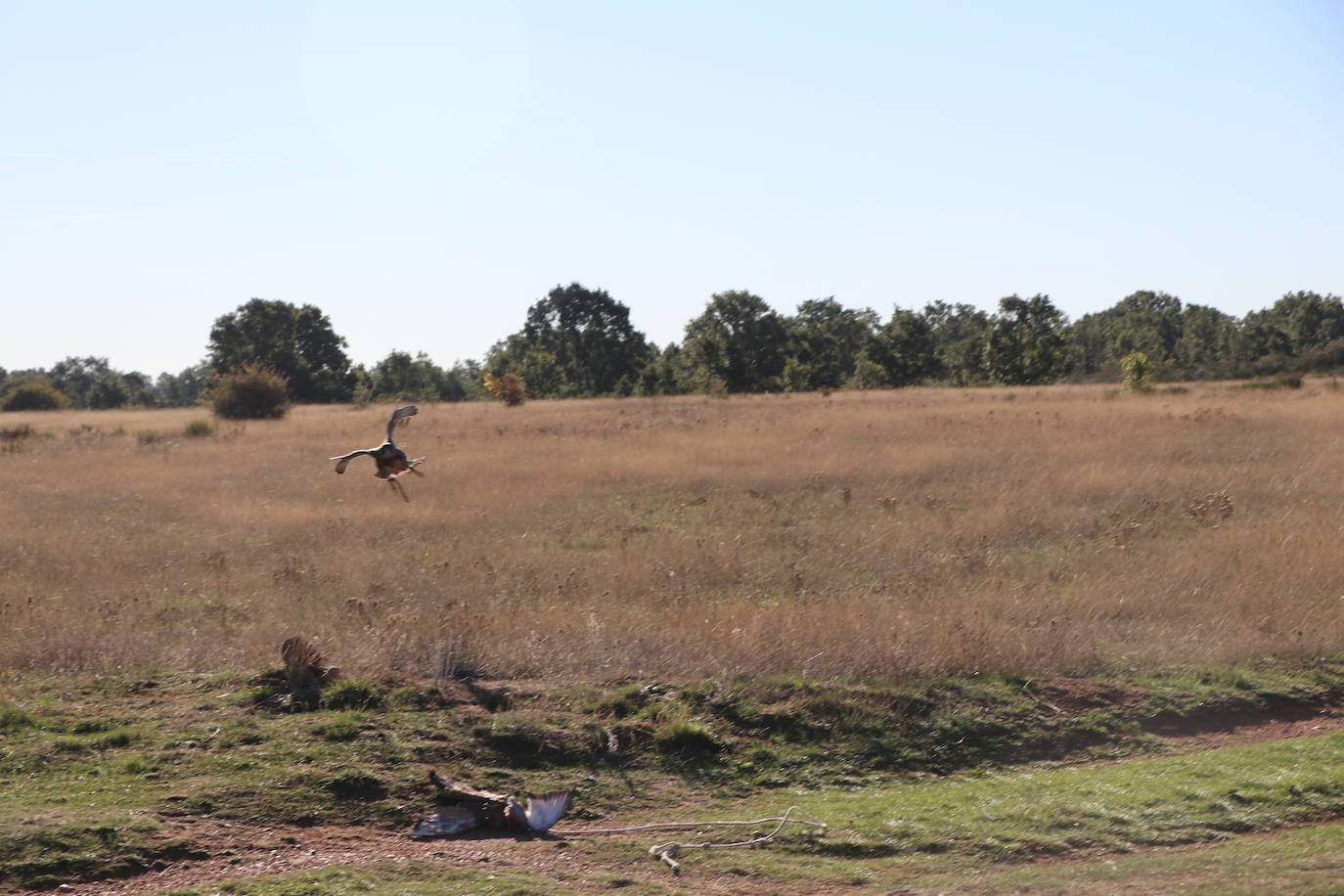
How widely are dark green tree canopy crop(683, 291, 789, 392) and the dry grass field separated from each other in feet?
140

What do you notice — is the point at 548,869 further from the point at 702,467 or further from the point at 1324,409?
the point at 1324,409

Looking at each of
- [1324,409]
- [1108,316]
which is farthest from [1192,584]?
[1108,316]

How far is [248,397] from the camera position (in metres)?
39.8

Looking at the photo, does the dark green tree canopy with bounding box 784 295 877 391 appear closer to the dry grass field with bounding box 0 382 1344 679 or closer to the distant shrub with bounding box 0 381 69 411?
the dry grass field with bounding box 0 382 1344 679

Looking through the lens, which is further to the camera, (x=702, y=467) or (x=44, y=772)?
(x=702, y=467)

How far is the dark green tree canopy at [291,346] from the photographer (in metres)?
69.2

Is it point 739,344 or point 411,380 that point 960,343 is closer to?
point 739,344

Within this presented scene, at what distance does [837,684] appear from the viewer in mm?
7609

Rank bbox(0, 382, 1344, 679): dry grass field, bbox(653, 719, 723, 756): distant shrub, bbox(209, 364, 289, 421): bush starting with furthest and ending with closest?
bbox(209, 364, 289, 421): bush → bbox(0, 382, 1344, 679): dry grass field → bbox(653, 719, 723, 756): distant shrub

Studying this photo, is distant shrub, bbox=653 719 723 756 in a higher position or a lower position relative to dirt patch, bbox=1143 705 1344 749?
higher

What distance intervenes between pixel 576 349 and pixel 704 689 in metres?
74.6

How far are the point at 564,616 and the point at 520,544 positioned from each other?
4465mm

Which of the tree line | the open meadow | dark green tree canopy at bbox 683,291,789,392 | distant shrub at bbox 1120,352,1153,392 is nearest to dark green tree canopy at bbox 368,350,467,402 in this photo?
the tree line

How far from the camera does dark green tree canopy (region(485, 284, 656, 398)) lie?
74.6 m
